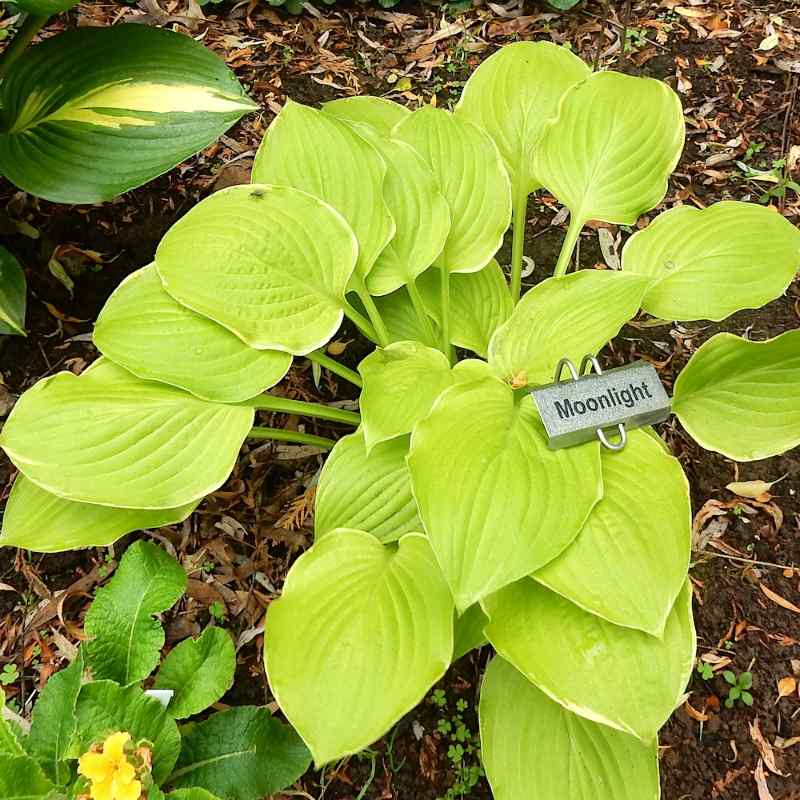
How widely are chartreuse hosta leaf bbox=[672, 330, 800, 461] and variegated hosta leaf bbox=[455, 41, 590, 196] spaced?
599 millimetres

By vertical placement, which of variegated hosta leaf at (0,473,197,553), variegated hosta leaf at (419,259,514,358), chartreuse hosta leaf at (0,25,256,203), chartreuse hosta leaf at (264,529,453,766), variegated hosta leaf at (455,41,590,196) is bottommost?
chartreuse hosta leaf at (264,529,453,766)

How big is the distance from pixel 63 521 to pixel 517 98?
126 centimetres

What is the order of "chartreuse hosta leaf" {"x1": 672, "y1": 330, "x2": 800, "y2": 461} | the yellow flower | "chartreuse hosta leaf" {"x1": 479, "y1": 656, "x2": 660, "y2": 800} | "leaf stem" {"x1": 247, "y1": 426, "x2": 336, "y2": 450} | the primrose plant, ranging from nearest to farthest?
the yellow flower < the primrose plant < "chartreuse hosta leaf" {"x1": 479, "y1": 656, "x2": 660, "y2": 800} < "chartreuse hosta leaf" {"x1": 672, "y1": 330, "x2": 800, "y2": 461} < "leaf stem" {"x1": 247, "y1": 426, "x2": 336, "y2": 450}

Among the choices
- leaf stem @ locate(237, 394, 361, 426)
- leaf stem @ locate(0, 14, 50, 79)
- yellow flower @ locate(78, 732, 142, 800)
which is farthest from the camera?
leaf stem @ locate(0, 14, 50, 79)

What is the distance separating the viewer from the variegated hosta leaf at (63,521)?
1.17m

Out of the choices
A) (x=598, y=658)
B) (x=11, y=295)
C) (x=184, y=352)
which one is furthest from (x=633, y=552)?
(x=11, y=295)

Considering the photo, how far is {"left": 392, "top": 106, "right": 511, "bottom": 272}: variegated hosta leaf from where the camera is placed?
57.9 inches

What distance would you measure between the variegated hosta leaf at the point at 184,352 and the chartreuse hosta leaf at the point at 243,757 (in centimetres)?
53

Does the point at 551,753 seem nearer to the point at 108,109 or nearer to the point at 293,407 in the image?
the point at 293,407

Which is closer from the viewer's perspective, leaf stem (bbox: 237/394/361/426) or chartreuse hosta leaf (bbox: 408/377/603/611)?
chartreuse hosta leaf (bbox: 408/377/603/611)

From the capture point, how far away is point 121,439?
1194 mm

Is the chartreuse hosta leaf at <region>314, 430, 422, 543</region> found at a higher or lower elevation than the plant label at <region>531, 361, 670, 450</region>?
lower

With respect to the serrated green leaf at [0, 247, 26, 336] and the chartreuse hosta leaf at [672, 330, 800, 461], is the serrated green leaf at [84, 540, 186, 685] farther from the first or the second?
the chartreuse hosta leaf at [672, 330, 800, 461]

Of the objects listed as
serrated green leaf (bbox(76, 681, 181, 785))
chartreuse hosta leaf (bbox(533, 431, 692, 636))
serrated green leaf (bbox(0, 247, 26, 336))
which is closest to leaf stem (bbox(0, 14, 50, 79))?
serrated green leaf (bbox(0, 247, 26, 336))
